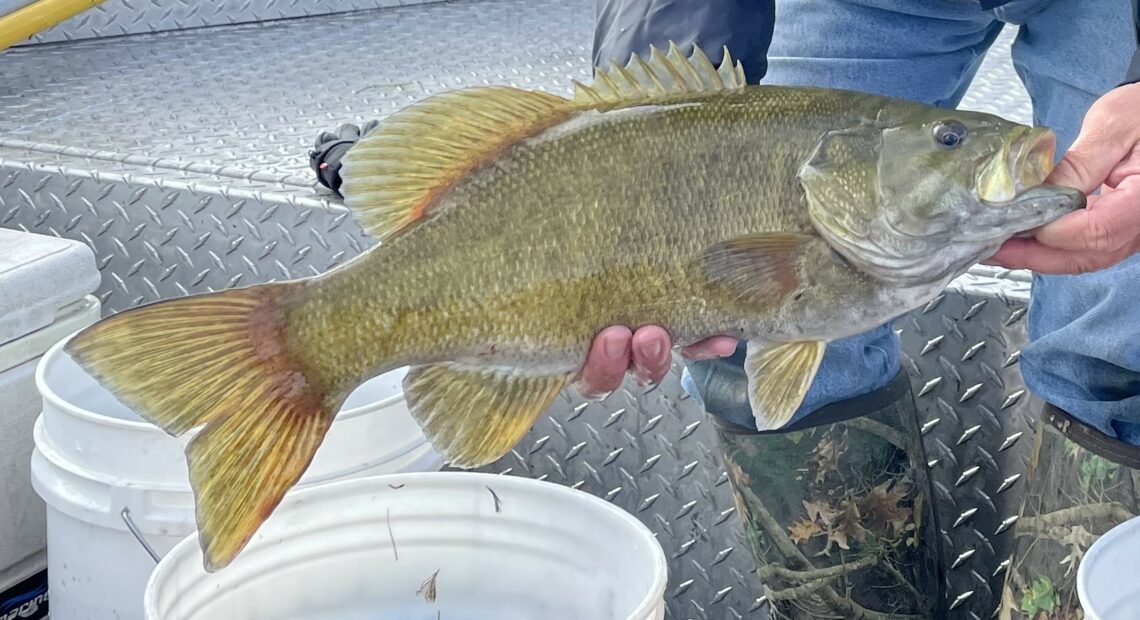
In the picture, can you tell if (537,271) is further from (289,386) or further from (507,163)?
(289,386)

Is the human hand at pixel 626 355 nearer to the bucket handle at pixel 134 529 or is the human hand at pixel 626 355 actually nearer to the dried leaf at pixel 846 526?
the dried leaf at pixel 846 526

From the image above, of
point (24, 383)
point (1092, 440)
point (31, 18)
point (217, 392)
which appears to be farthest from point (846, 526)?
point (31, 18)

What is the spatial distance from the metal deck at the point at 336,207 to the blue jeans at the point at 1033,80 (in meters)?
0.15

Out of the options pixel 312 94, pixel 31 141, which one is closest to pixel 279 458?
pixel 31 141

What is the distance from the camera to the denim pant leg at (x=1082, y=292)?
150 centimetres

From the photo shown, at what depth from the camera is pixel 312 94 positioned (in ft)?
10.7

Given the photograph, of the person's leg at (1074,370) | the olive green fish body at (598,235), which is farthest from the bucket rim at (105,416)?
the person's leg at (1074,370)

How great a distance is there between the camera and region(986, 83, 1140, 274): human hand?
48.6 inches

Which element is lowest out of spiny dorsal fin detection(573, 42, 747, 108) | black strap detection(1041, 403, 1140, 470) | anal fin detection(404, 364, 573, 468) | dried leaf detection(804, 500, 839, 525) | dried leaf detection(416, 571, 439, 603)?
dried leaf detection(804, 500, 839, 525)

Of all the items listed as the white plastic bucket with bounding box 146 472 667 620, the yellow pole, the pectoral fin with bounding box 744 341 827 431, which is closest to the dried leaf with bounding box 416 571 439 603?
the white plastic bucket with bounding box 146 472 667 620

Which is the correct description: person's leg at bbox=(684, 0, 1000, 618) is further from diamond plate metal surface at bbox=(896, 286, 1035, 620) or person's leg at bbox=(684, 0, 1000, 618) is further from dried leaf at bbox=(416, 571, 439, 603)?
dried leaf at bbox=(416, 571, 439, 603)

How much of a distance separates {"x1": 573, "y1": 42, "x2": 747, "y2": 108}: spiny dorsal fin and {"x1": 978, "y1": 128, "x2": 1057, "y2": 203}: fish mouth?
0.26 metres

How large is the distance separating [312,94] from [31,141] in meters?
0.71

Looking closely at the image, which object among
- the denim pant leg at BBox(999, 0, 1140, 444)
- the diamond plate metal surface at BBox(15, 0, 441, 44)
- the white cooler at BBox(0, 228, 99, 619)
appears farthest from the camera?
the diamond plate metal surface at BBox(15, 0, 441, 44)
